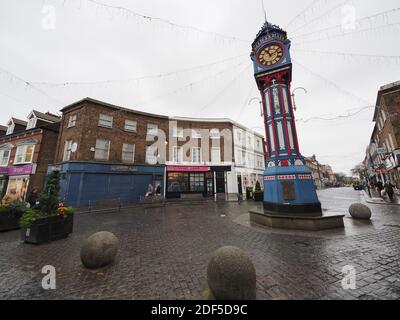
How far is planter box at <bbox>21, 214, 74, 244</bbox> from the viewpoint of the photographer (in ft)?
18.6

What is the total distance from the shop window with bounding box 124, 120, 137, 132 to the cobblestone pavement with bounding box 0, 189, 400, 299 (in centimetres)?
1368

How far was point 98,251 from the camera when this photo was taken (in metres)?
3.80

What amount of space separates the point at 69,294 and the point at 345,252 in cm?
602

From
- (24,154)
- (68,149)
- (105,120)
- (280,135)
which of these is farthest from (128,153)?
(280,135)

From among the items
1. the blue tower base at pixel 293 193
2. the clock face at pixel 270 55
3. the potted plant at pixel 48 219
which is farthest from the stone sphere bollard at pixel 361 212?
the potted plant at pixel 48 219

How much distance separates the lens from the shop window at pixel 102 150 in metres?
16.0

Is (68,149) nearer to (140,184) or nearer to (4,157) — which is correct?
(140,184)

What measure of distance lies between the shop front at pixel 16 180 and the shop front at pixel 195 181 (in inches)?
556

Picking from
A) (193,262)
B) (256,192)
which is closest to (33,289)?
(193,262)

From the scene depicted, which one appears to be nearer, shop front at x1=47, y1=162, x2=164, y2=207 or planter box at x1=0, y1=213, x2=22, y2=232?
planter box at x1=0, y1=213, x2=22, y2=232

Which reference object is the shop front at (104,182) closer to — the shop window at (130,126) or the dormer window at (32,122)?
the shop window at (130,126)

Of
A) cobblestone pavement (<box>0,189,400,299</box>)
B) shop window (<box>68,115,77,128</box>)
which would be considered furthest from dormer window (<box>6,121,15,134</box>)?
cobblestone pavement (<box>0,189,400,299</box>)

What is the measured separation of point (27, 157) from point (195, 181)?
18.3m

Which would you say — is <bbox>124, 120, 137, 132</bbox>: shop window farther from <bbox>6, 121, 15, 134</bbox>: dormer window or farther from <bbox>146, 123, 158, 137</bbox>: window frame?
<bbox>6, 121, 15, 134</bbox>: dormer window
